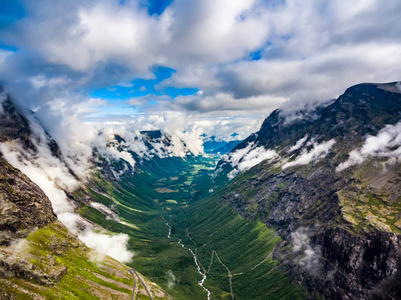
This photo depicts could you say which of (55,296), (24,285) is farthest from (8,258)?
(55,296)

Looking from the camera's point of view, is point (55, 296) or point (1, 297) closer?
point (1, 297)

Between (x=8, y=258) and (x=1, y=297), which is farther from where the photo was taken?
(x=8, y=258)

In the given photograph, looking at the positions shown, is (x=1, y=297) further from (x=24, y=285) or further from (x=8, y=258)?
(x=8, y=258)

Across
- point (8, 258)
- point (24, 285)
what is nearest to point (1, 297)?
point (24, 285)

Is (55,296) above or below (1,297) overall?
below

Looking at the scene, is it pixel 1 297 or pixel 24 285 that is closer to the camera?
pixel 1 297

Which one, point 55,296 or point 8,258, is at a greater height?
point 8,258

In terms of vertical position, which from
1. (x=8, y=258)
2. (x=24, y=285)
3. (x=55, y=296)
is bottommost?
(x=55, y=296)

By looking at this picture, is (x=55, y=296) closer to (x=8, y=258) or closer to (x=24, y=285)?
(x=24, y=285)
